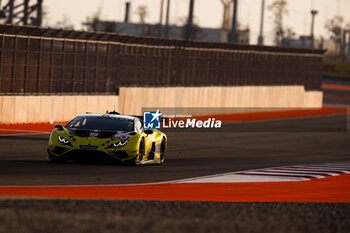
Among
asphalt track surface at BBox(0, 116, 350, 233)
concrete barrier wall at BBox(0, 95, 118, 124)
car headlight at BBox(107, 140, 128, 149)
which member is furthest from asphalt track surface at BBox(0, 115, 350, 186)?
concrete barrier wall at BBox(0, 95, 118, 124)

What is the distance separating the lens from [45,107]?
→ 125 feet

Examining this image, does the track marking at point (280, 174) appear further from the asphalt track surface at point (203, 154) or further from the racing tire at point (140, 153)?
the racing tire at point (140, 153)

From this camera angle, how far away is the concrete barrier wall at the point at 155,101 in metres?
36.8

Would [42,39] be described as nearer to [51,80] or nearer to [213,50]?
[51,80]

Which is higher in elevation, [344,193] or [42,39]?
[42,39]

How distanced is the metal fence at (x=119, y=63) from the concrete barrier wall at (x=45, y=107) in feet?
1.63

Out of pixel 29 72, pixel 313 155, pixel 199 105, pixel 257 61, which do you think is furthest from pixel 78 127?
pixel 257 61

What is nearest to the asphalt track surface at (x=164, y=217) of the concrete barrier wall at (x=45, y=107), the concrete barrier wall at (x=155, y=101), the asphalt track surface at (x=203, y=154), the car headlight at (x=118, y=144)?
the asphalt track surface at (x=203, y=154)

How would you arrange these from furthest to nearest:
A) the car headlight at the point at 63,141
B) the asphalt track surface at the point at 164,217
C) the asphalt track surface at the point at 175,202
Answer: the car headlight at the point at 63,141, the asphalt track surface at the point at 175,202, the asphalt track surface at the point at 164,217

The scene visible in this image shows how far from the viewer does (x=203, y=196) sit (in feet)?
53.0

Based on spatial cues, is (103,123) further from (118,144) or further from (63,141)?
(63,141)

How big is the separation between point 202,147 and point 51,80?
11.1 meters

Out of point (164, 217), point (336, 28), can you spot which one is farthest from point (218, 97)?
point (336, 28)

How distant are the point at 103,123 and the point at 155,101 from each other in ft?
94.9
